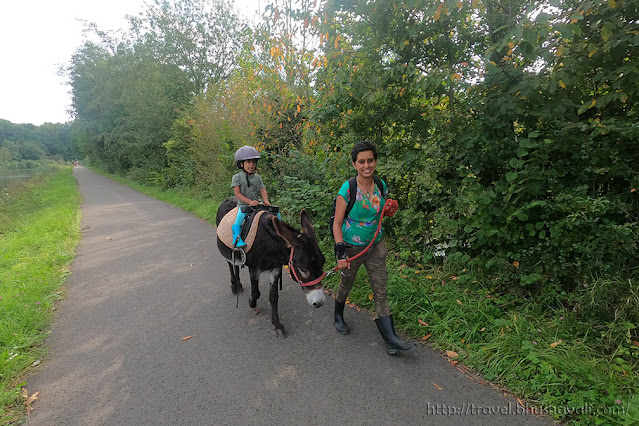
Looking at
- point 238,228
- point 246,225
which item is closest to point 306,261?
point 246,225

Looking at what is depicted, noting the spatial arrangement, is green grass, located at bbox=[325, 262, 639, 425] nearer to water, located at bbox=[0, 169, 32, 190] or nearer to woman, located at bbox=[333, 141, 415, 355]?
woman, located at bbox=[333, 141, 415, 355]

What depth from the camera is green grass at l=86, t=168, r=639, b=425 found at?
81.3 inches

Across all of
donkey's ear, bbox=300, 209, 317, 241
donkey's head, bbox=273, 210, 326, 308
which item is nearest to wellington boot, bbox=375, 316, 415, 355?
donkey's head, bbox=273, 210, 326, 308

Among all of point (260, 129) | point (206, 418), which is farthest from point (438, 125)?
point (260, 129)

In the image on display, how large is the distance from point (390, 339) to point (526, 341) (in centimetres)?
120

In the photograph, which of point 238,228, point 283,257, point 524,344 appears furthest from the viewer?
point 238,228

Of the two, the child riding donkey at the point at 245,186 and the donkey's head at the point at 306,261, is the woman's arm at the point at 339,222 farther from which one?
the child riding donkey at the point at 245,186

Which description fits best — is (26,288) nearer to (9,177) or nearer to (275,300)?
(275,300)

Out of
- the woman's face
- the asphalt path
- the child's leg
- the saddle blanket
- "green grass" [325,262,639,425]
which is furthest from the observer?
the child's leg

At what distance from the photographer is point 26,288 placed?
172 inches

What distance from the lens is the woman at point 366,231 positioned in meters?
2.63

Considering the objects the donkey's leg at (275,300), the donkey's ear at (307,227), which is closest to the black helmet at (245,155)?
the donkey's ear at (307,227)

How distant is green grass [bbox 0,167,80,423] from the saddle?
2.21 metres

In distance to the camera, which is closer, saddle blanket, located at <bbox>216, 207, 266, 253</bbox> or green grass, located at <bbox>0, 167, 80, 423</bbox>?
green grass, located at <bbox>0, 167, 80, 423</bbox>
